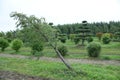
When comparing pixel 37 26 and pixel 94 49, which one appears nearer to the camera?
pixel 37 26

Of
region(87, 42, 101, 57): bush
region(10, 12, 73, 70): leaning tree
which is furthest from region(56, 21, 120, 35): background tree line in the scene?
region(10, 12, 73, 70): leaning tree

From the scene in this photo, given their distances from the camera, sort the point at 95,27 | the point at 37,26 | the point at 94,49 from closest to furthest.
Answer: the point at 37,26 → the point at 94,49 → the point at 95,27

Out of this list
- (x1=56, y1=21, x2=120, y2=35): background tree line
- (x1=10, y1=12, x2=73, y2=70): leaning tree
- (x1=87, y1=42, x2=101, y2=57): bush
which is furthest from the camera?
(x1=56, y1=21, x2=120, y2=35): background tree line

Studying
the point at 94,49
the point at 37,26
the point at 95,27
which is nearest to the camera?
the point at 37,26

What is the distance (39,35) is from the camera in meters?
13.9

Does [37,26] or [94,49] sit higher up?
[37,26]

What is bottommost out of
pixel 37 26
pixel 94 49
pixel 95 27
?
pixel 95 27

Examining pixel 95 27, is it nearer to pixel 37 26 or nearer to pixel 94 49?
pixel 94 49

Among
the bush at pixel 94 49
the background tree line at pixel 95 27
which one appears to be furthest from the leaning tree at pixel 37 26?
the background tree line at pixel 95 27

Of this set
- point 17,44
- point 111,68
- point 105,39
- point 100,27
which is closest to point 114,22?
point 100,27

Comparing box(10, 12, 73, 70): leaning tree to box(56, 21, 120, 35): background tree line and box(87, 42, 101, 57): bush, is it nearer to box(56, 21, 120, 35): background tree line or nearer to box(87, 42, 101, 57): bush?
box(87, 42, 101, 57): bush

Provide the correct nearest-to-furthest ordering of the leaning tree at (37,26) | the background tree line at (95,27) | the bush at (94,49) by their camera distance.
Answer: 1. the leaning tree at (37,26)
2. the bush at (94,49)
3. the background tree line at (95,27)

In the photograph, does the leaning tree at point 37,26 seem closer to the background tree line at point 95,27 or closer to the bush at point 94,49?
the bush at point 94,49

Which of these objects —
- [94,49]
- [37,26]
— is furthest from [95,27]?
[37,26]
